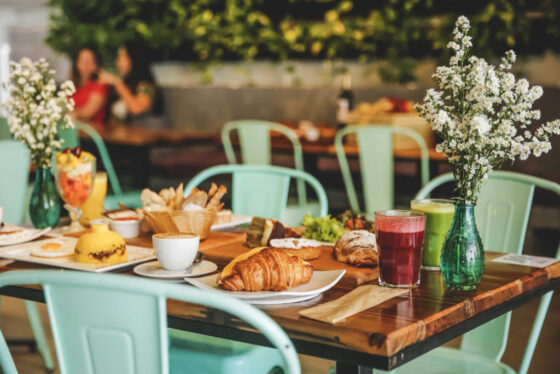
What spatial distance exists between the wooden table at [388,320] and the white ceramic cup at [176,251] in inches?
6.8

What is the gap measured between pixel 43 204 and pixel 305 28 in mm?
4515

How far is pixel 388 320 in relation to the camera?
1.25m

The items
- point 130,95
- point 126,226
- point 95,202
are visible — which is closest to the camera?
point 126,226

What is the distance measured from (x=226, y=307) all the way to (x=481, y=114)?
0.63 meters

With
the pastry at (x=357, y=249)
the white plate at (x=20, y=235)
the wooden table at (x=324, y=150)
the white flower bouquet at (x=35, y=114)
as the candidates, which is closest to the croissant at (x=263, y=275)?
the pastry at (x=357, y=249)

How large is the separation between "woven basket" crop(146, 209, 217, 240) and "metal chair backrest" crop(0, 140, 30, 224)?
1.16 m

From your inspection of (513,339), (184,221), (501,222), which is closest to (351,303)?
(184,221)

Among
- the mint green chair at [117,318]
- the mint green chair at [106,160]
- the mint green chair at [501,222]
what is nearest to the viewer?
the mint green chair at [117,318]

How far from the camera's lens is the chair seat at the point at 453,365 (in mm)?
1766

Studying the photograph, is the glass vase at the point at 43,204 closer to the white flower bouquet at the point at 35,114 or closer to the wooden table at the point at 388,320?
the white flower bouquet at the point at 35,114

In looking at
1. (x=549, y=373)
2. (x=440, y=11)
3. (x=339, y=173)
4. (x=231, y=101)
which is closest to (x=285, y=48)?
(x=231, y=101)

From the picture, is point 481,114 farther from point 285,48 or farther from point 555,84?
point 285,48

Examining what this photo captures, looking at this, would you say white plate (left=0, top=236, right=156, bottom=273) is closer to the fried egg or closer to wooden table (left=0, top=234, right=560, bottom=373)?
the fried egg

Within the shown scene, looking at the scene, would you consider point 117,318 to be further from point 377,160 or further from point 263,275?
point 377,160
